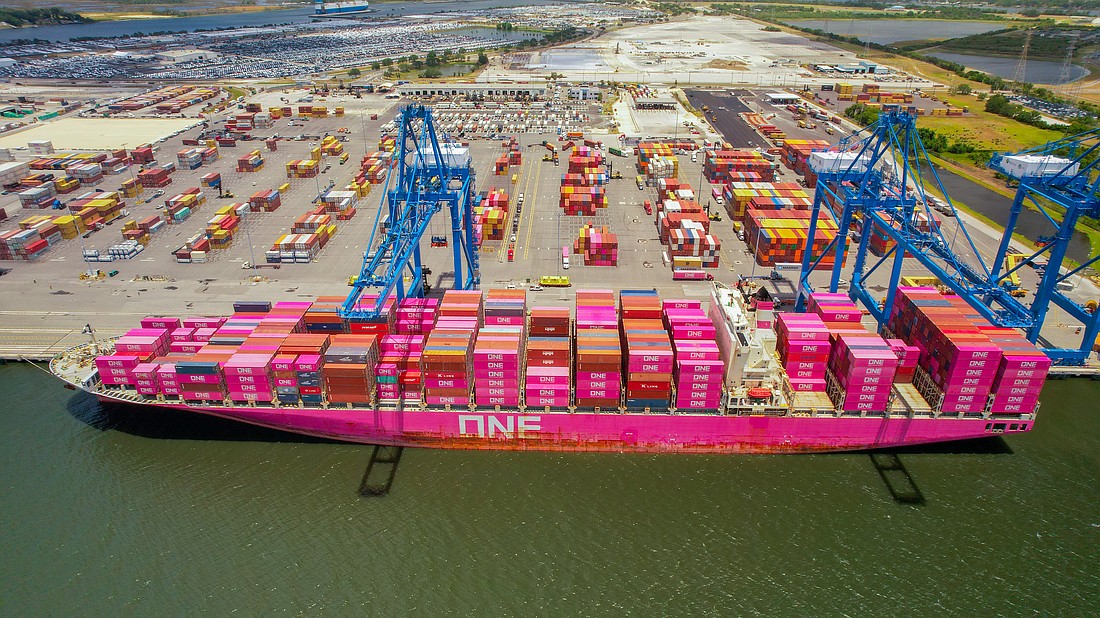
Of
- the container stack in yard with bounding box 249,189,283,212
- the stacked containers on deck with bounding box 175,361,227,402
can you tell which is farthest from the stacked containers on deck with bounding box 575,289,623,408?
the container stack in yard with bounding box 249,189,283,212

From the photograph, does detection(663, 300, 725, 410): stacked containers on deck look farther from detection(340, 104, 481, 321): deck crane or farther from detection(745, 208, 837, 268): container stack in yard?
detection(745, 208, 837, 268): container stack in yard

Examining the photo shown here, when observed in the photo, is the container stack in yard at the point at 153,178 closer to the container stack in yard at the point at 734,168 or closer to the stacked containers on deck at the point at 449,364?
the stacked containers on deck at the point at 449,364

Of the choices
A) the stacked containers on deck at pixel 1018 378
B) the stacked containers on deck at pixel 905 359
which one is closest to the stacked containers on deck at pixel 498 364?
the stacked containers on deck at pixel 905 359

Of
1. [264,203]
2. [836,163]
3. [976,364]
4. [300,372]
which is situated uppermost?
[836,163]

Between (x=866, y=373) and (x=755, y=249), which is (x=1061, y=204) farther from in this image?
(x=755, y=249)

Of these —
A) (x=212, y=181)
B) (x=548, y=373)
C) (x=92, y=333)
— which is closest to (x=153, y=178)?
(x=212, y=181)

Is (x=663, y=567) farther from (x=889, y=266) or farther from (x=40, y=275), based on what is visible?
(x=40, y=275)
